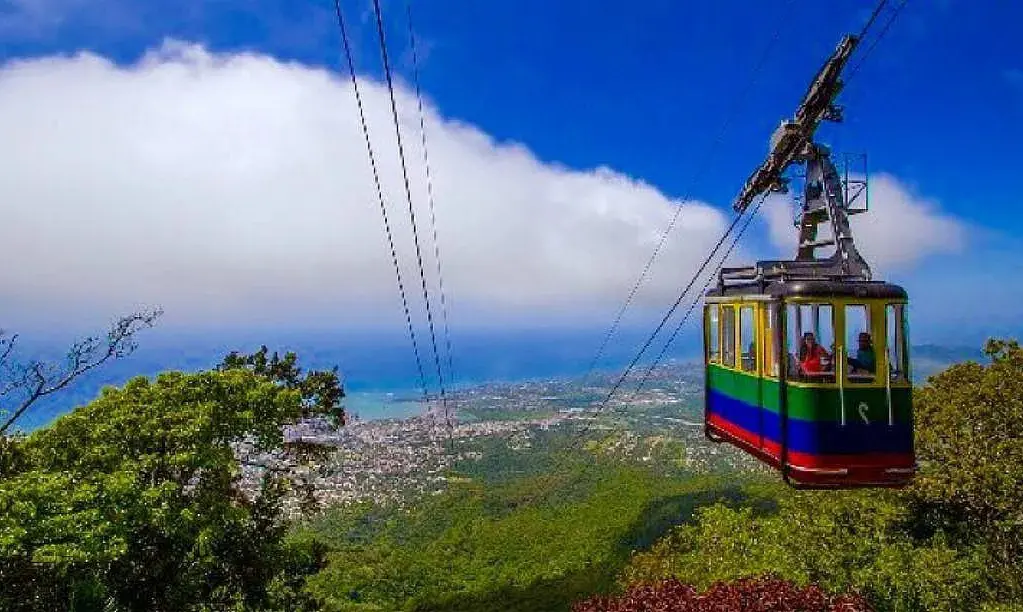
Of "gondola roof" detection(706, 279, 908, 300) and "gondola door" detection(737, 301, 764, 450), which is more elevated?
"gondola roof" detection(706, 279, 908, 300)

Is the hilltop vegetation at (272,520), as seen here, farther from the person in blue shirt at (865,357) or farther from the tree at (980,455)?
the person in blue shirt at (865,357)

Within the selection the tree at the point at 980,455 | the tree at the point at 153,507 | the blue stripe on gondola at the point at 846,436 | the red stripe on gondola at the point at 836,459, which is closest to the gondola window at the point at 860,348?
the blue stripe on gondola at the point at 846,436

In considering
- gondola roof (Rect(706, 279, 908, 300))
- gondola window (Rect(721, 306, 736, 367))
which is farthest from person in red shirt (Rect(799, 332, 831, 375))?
gondola window (Rect(721, 306, 736, 367))

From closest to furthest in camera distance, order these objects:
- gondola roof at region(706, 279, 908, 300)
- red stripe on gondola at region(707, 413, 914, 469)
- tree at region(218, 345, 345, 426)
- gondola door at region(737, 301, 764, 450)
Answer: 1. gondola roof at region(706, 279, 908, 300)
2. red stripe on gondola at region(707, 413, 914, 469)
3. gondola door at region(737, 301, 764, 450)
4. tree at region(218, 345, 345, 426)

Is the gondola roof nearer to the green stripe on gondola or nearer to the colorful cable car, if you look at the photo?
the colorful cable car

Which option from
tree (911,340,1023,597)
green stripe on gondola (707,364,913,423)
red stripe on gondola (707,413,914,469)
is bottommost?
tree (911,340,1023,597)

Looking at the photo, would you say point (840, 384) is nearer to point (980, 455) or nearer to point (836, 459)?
point (836, 459)

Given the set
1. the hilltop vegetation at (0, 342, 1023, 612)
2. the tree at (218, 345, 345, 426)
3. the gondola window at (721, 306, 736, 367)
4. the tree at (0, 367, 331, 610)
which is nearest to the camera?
the gondola window at (721, 306, 736, 367)
